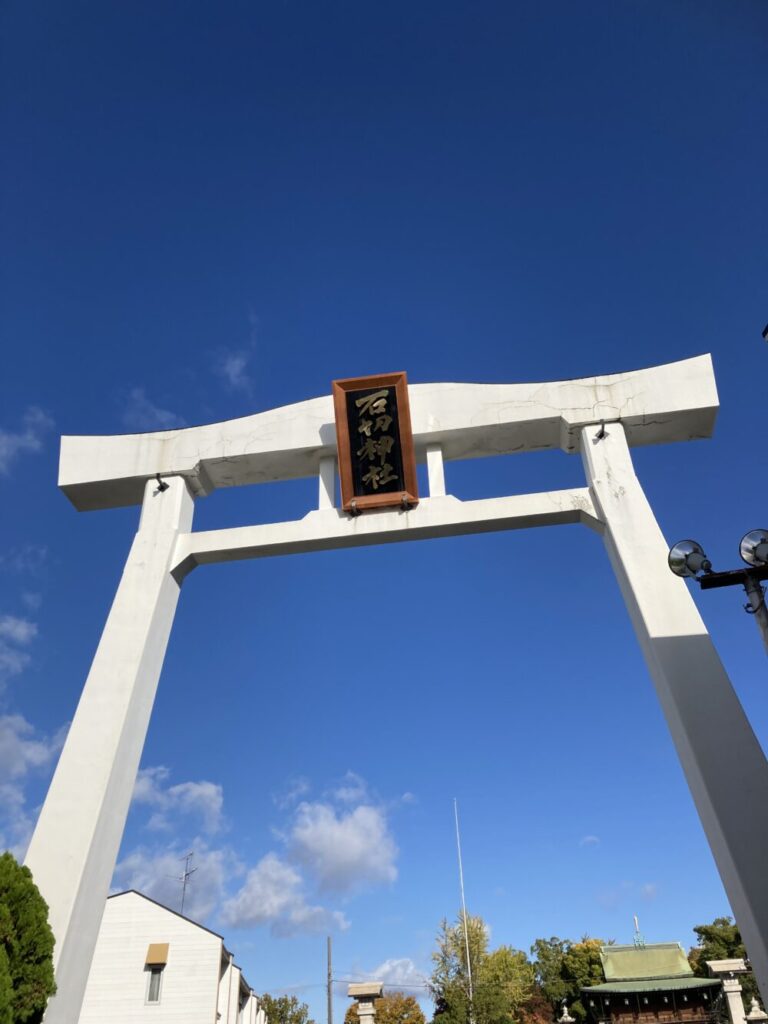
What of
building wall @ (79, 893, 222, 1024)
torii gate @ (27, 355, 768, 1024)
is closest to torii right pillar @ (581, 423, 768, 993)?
torii gate @ (27, 355, 768, 1024)

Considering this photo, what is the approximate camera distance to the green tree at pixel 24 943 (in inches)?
143

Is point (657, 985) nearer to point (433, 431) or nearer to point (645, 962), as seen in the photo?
point (645, 962)

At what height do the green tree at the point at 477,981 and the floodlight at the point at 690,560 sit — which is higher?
the green tree at the point at 477,981

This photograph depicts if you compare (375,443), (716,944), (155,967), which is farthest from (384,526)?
(716,944)

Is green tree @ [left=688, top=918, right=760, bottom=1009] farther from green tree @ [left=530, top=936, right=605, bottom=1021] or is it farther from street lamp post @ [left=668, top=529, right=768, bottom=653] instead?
street lamp post @ [left=668, top=529, right=768, bottom=653]

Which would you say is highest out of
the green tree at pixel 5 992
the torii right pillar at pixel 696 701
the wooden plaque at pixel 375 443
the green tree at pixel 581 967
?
the green tree at pixel 581 967

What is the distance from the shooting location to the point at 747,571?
4059 mm

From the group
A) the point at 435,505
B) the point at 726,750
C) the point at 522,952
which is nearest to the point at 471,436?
the point at 435,505

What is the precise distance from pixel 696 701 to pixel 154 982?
613 inches

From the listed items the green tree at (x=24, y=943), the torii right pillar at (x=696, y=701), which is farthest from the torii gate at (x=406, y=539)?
the green tree at (x=24, y=943)

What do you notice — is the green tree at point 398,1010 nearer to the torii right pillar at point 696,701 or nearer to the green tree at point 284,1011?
the green tree at point 284,1011

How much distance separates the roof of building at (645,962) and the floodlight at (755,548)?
964 inches

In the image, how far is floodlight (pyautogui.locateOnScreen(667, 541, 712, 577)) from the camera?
13.6ft

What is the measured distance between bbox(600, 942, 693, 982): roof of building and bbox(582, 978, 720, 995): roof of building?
0.21m
